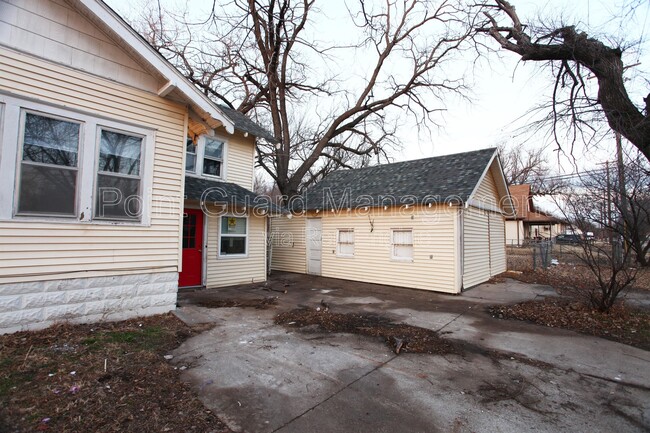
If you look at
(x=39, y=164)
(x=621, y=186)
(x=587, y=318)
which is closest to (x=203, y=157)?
(x=39, y=164)

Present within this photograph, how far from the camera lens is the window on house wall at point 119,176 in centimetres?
532

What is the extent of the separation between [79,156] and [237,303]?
451cm

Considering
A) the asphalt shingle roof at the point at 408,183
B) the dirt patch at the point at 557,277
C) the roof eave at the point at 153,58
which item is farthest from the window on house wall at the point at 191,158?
the dirt patch at the point at 557,277

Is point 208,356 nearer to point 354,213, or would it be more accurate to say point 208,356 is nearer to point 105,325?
point 105,325

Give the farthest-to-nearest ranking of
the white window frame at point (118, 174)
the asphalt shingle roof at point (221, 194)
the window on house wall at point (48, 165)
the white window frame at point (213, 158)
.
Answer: the white window frame at point (213, 158), the asphalt shingle roof at point (221, 194), the white window frame at point (118, 174), the window on house wall at point (48, 165)

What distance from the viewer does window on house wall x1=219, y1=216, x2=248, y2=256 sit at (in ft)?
32.2

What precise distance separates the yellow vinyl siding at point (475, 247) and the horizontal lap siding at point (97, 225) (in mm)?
8706

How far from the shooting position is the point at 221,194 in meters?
9.36

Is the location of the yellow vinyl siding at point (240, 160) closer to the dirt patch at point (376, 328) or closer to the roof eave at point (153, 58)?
the roof eave at point (153, 58)

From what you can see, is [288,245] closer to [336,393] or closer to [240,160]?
[240,160]

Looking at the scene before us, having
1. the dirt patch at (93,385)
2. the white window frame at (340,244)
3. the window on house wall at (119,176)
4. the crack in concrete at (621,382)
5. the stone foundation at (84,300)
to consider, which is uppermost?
the window on house wall at (119,176)

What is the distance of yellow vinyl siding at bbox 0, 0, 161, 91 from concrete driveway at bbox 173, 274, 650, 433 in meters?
4.72

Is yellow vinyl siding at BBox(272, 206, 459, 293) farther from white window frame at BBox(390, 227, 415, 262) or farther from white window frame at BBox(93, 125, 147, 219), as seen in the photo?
white window frame at BBox(93, 125, 147, 219)

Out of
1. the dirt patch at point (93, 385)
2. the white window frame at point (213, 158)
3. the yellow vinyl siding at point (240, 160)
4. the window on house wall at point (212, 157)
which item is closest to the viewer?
the dirt patch at point (93, 385)
